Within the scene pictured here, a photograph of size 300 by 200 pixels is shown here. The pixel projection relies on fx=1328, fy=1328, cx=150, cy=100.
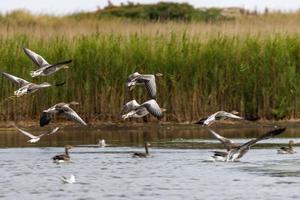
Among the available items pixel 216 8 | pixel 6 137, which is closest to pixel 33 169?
pixel 6 137

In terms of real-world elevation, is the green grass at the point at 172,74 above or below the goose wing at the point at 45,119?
above

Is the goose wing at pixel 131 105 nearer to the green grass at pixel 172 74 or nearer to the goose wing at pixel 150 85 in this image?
the goose wing at pixel 150 85

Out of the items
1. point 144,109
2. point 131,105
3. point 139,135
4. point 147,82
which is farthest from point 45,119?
point 139,135

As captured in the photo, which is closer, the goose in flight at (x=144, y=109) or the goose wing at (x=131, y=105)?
the goose in flight at (x=144, y=109)

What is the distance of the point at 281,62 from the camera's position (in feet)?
96.4

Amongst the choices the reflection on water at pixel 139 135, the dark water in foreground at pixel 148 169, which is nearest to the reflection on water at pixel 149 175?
the dark water in foreground at pixel 148 169

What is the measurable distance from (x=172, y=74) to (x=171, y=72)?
0.26 ft

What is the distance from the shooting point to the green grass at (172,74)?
28.5 meters

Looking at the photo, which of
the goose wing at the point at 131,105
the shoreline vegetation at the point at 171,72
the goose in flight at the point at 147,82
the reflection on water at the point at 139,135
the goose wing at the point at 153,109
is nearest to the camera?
the goose wing at the point at 153,109

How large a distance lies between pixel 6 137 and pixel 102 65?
3.38m

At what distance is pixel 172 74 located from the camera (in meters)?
29.1

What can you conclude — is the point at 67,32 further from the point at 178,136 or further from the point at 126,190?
the point at 126,190

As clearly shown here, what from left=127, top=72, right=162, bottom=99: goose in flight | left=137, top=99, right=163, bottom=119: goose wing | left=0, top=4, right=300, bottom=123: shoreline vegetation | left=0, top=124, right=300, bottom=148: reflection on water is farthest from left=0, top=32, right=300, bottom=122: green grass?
left=137, top=99, right=163, bottom=119: goose wing

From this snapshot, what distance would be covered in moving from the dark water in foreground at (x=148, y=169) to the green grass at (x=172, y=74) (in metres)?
1.02
